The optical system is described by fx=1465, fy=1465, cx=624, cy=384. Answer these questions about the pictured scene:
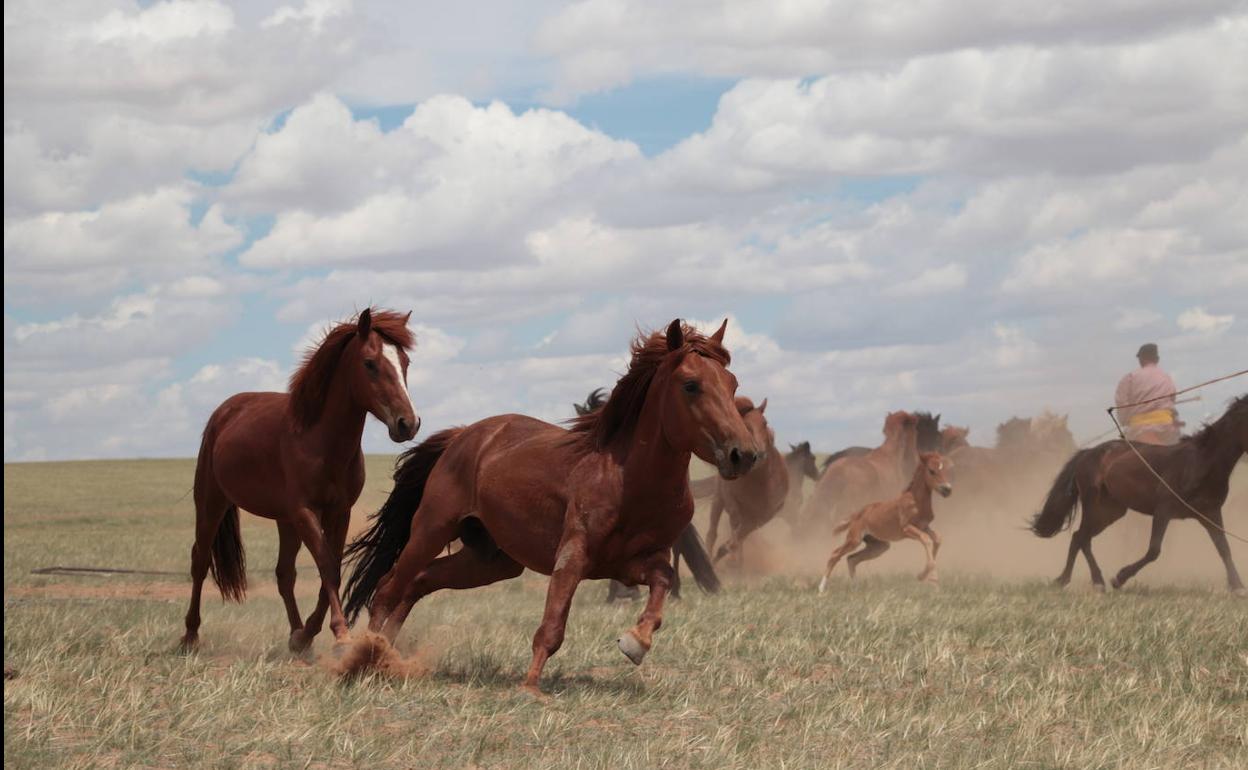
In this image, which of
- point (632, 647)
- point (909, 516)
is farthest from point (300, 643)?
point (909, 516)

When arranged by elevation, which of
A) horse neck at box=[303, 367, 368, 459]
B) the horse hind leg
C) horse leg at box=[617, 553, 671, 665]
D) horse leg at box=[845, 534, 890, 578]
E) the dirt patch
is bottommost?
the dirt patch

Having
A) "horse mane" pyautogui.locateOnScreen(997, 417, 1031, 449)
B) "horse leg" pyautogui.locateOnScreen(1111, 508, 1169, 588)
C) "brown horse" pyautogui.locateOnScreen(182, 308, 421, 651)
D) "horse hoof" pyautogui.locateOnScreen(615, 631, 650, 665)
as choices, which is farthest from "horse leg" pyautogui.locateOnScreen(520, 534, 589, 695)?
"horse mane" pyautogui.locateOnScreen(997, 417, 1031, 449)

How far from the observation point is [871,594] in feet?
47.7

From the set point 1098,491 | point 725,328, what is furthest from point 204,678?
point 1098,491

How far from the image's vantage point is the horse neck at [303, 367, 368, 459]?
908 cm

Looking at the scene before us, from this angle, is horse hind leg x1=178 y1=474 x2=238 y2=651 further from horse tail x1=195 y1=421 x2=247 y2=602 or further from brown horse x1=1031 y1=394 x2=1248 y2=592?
brown horse x1=1031 y1=394 x2=1248 y2=592

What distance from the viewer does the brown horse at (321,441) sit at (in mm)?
8766

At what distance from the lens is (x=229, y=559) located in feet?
36.2

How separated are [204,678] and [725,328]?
325 cm

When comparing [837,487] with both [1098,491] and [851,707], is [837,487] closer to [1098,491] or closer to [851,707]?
[1098,491]

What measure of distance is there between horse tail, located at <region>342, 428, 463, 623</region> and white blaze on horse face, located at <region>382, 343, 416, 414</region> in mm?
650

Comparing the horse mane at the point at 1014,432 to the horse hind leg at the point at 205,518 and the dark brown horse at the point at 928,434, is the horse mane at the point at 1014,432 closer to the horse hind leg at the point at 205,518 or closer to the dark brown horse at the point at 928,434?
the dark brown horse at the point at 928,434

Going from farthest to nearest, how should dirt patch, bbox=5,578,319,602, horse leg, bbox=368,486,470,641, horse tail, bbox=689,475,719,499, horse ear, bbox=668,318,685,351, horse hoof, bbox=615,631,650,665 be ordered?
horse tail, bbox=689,475,719,499 → dirt patch, bbox=5,578,319,602 → horse leg, bbox=368,486,470,641 → horse ear, bbox=668,318,685,351 → horse hoof, bbox=615,631,650,665

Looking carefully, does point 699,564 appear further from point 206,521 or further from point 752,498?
point 206,521
